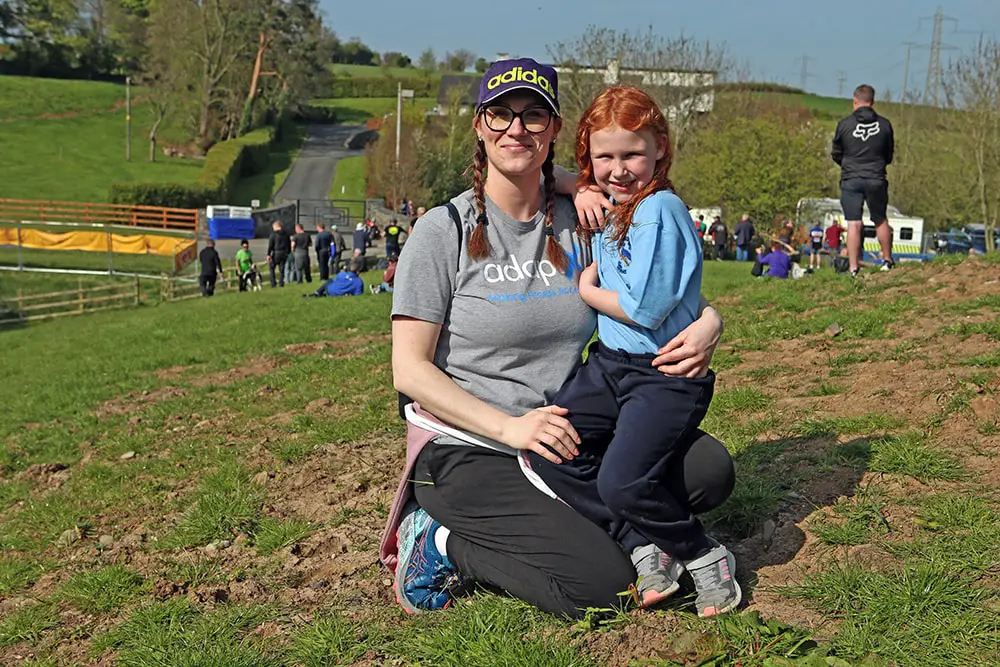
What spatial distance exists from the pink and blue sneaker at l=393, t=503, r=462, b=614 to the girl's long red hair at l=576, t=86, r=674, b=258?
146 cm

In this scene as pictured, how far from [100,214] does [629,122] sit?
166 feet

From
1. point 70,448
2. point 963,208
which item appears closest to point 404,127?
point 963,208

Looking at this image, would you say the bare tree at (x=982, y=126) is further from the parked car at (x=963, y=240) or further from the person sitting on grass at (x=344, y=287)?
the person sitting on grass at (x=344, y=287)

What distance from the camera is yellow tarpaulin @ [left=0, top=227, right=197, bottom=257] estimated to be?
34.1 meters

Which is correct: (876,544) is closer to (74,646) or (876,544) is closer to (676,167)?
(74,646)

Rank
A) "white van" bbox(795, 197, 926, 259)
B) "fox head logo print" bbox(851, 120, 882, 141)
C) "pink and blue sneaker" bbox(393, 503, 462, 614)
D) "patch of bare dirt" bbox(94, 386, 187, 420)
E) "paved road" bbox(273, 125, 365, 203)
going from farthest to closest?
"paved road" bbox(273, 125, 365, 203) < "white van" bbox(795, 197, 926, 259) < "fox head logo print" bbox(851, 120, 882, 141) < "patch of bare dirt" bbox(94, 386, 187, 420) < "pink and blue sneaker" bbox(393, 503, 462, 614)

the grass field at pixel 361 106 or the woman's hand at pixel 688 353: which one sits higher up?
the grass field at pixel 361 106

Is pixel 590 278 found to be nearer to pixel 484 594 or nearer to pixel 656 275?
pixel 656 275

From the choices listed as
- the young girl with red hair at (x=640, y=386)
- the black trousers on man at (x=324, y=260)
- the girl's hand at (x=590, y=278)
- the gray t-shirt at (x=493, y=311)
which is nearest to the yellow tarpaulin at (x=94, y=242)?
the black trousers on man at (x=324, y=260)

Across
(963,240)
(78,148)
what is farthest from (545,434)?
(78,148)

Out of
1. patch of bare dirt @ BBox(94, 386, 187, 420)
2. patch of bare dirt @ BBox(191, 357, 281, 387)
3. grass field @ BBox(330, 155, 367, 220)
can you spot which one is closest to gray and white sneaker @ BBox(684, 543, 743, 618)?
patch of bare dirt @ BBox(94, 386, 187, 420)

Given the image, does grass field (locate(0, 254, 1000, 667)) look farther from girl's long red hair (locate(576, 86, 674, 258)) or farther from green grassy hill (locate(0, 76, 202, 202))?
green grassy hill (locate(0, 76, 202, 202))

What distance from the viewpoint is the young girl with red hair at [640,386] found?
11.1ft

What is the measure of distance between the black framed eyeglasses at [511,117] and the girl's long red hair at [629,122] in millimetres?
179
